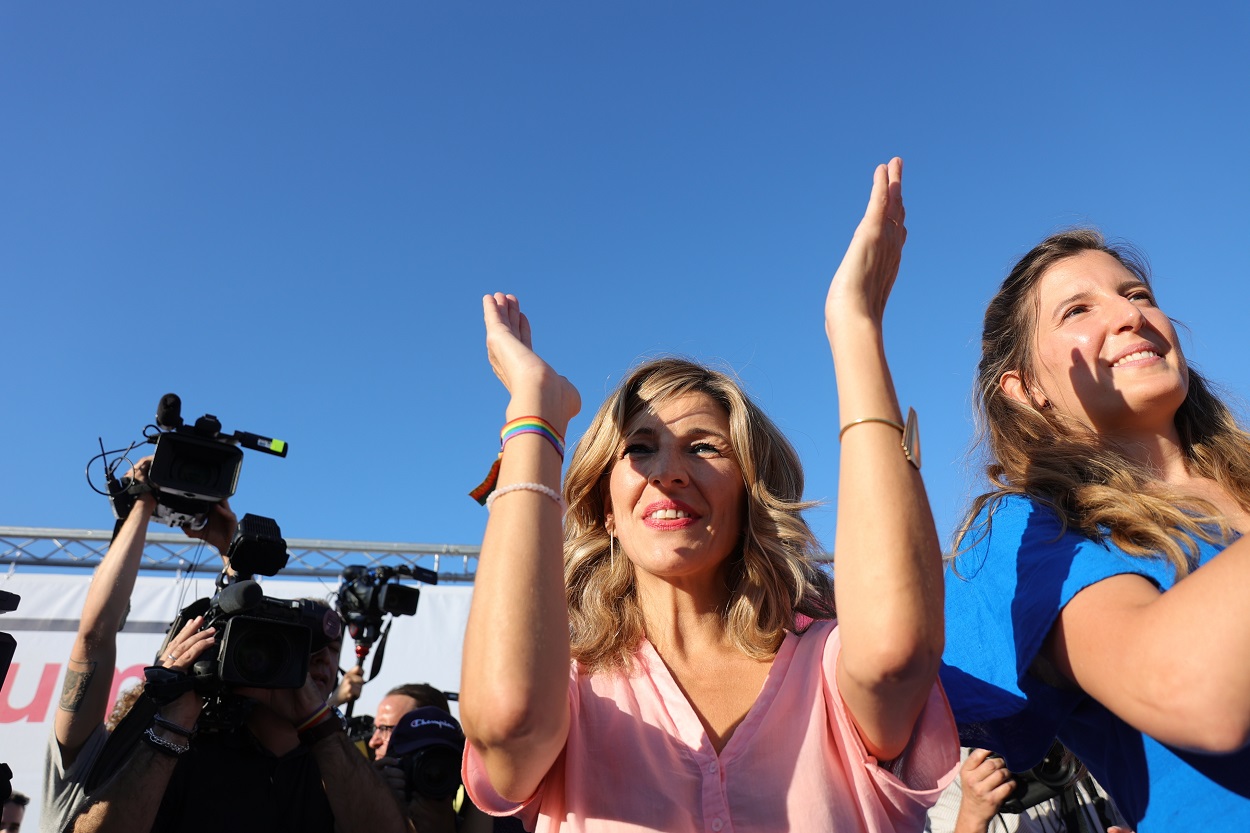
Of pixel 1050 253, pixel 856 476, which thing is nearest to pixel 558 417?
pixel 856 476

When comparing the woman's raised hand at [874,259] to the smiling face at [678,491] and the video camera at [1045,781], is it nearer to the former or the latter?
the smiling face at [678,491]

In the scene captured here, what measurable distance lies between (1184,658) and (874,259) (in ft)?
2.63

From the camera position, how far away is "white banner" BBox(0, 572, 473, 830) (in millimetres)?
6531

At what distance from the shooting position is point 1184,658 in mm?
1234

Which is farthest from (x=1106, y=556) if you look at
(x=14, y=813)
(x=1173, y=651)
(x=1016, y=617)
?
(x=14, y=813)

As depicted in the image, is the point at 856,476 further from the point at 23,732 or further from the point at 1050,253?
the point at 23,732

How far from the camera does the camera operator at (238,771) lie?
265 cm

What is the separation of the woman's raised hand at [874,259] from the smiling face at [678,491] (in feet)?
1.97

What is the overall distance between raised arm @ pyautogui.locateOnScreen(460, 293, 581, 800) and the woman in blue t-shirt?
768 mm

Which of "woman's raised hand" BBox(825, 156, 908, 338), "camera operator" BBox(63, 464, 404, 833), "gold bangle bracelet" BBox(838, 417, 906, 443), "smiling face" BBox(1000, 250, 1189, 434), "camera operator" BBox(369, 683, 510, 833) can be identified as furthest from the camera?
"camera operator" BBox(369, 683, 510, 833)

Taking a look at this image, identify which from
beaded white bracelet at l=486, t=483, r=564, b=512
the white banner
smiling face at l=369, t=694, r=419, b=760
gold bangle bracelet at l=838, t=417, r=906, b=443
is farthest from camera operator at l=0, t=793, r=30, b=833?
gold bangle bracelet at l=838, t=417, r=906, b=443

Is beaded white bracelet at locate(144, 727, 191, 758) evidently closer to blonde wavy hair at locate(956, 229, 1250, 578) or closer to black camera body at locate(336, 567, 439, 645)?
black camera body at locate(336, 567, 439, 645)

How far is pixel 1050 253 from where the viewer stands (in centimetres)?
227

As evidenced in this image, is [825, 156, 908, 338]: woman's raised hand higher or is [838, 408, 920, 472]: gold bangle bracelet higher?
[825, 156, 908, 338]: woman's raised hand
